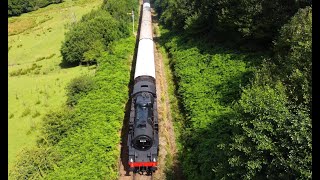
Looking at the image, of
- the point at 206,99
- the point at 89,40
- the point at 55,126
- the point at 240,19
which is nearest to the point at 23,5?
the point at 89,40

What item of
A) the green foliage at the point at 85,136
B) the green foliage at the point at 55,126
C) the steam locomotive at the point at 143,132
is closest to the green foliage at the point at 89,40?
the green foliage at the point at 85,136

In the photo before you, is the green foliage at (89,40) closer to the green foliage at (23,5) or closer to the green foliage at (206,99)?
the green foliage at (206,99)

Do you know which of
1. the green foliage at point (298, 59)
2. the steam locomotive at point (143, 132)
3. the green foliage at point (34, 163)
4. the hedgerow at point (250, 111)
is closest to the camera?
the hedgerow at point (250, 111)

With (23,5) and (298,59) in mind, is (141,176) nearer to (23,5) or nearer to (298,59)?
(298,59)

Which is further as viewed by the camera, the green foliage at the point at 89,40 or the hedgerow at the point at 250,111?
the green foliage at the point at 89,40

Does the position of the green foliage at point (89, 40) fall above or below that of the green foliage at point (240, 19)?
below

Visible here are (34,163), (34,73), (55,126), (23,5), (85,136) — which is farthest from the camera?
(23,5)

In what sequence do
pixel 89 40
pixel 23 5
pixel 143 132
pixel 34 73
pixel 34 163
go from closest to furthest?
pixel 143 132 → pixel 34 163 → pixel 34 73 → pixel 89 40 → pixel 23 5
